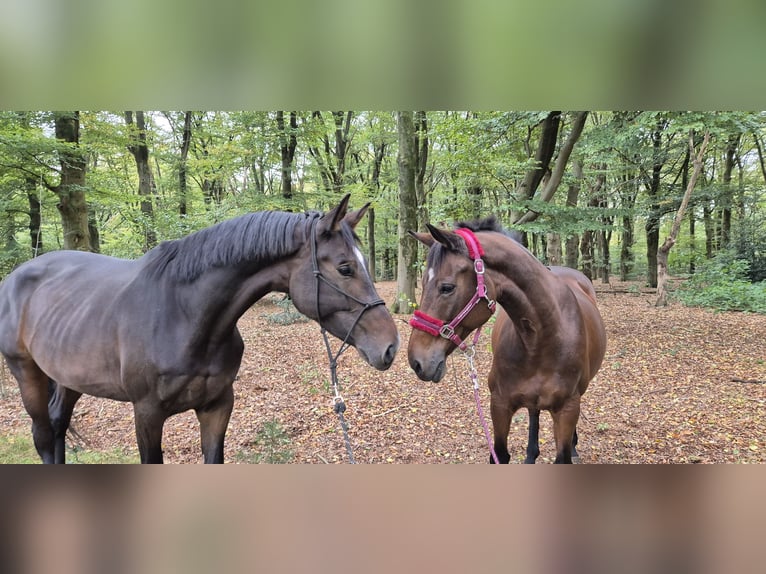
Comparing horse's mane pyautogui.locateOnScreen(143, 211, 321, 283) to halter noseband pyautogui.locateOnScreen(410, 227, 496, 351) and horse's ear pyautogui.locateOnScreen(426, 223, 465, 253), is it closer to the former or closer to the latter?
horse's ear pyautogui.locateOnScreen(426, 223, 465, 253)

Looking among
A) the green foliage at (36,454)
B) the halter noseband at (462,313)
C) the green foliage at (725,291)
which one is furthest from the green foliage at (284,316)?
the green foliage at (725,291)

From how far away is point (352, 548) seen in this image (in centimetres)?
65

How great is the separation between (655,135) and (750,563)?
6392 millimetres

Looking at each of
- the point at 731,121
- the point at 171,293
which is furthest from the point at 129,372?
the point at 731,121

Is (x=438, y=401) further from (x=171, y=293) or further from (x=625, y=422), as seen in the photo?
(x=171, y=293)

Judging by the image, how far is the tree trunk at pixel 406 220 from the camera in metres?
5.77

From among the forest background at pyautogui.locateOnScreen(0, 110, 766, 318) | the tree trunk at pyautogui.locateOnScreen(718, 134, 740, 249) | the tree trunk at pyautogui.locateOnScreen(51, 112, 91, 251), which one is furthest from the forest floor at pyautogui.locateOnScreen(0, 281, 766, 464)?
the tree trunk at pyautogui.locateOnScreen(718, 134, 740, 249)

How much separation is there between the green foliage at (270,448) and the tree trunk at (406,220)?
111 inches

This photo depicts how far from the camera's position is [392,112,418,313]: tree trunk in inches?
227

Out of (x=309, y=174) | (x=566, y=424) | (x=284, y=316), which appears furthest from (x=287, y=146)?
(x=566, y=424)

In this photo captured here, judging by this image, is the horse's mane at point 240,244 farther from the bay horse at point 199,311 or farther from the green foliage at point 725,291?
the green foliage at point 725,291

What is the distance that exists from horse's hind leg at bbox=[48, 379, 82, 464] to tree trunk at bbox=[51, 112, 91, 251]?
3.93ft

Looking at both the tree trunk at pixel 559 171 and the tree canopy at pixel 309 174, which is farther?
the tree trunk at pixel 559 171
